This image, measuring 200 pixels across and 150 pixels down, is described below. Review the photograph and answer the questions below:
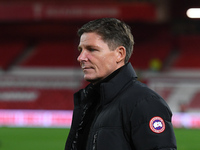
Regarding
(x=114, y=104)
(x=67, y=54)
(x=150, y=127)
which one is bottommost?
(x=150, y=127)

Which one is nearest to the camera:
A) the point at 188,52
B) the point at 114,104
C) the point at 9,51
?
the point at 114,104

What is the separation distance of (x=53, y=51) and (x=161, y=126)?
93.8ft

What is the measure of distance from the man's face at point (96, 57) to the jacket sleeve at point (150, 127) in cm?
33

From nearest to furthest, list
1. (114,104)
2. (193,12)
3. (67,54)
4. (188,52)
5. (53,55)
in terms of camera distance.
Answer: (114,104)
(193,12)
(188,52)
(67,54)
(53,55)

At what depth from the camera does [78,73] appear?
27844mm

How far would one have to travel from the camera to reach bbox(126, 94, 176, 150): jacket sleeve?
2191 mm

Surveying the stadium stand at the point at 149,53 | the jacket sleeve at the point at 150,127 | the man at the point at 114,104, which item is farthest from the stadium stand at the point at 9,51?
the jacket sleeve at the point at 150,127

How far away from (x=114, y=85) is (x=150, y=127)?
34cm

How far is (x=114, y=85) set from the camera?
2.42m

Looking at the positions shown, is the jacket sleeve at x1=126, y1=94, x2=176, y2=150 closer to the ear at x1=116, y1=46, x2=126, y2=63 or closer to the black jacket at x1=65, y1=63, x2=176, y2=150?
the black jacket at x1=65, y1=63, x2=176, y2=150

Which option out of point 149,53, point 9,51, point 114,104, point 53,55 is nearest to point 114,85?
point 114,104

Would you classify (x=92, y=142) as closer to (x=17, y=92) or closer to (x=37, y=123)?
(x=37, y=123)

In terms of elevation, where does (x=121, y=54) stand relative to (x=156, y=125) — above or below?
above

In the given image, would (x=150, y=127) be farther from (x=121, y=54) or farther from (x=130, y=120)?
(x=121, y=54)
